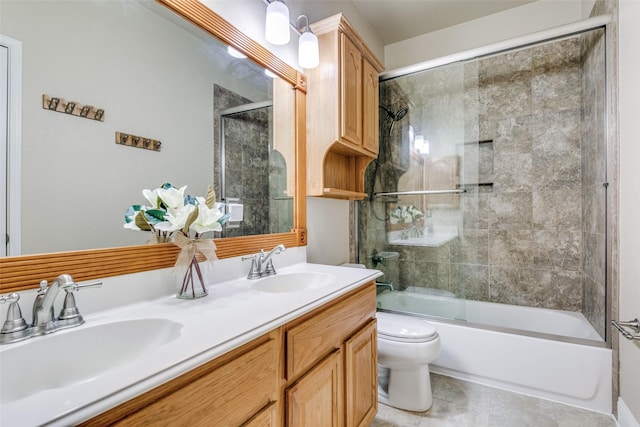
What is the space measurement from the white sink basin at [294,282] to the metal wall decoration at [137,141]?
693 mm

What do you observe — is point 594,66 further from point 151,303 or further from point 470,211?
point 151,303

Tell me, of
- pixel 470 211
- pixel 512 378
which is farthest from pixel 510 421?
pixel 470 211

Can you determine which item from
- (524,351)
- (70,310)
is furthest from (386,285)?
(70,310)

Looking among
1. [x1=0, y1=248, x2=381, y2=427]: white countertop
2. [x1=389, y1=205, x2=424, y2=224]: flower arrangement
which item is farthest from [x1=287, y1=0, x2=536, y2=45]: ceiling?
[x1=0, y1=248, x2=381, y2=427]: white countertop

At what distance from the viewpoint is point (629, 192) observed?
4.96 feet

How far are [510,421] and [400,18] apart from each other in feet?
9.86

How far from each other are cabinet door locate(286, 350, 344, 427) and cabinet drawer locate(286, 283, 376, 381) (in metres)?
0.04

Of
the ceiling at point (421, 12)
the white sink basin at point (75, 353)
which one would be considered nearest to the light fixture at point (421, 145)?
the ceiling at point (421, 12)

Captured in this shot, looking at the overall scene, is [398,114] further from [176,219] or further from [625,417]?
[625,417]

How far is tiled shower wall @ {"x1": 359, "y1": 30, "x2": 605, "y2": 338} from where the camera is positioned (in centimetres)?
240

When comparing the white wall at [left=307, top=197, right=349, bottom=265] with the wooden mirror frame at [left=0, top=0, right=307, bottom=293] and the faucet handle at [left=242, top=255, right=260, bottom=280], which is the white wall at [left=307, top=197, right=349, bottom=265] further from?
the faucet handle at [left=242, top=255, right=260, bottom=280]

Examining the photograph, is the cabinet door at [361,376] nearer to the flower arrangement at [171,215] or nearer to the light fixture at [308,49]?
the flower arrangement at [171,215]

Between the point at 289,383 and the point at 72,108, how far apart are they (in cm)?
105

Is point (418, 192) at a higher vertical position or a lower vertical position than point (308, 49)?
lower
